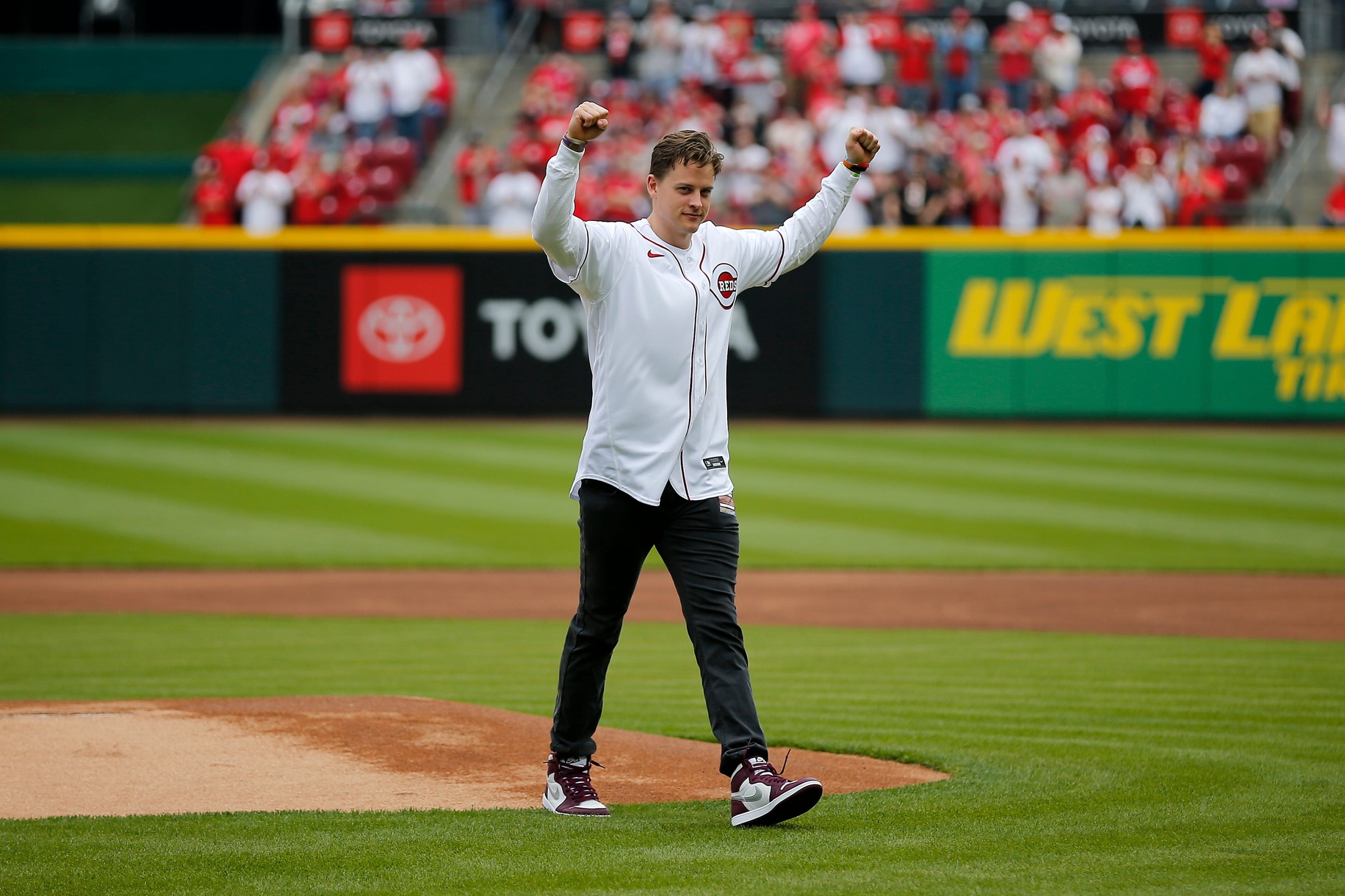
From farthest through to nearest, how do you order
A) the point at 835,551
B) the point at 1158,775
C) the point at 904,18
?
1. the point at 904,18
2. the point at 835,551
3. the point at 1158,775

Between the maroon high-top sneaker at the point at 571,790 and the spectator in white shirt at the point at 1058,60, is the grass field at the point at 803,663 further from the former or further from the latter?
the spectator in white shirt at the point at 1058,60

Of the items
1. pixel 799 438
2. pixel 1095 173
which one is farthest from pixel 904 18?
pixel 799 438

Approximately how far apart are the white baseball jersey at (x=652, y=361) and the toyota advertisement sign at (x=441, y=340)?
16043mm

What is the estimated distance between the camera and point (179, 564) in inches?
504

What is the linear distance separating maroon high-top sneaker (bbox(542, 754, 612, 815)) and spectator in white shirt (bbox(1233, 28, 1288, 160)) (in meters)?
19.4

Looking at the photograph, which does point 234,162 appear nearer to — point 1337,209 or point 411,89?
point 411,89

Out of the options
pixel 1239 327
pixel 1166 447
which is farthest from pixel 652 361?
pixel 1239 327

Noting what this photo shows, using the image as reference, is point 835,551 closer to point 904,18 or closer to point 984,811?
point 984,811

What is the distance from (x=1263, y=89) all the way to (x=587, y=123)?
1958 cm

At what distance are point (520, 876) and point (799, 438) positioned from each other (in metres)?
15.7

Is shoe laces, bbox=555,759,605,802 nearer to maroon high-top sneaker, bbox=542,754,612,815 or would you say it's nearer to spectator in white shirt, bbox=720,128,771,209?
maroon high-top sneaker, bbox=542,754,612,815

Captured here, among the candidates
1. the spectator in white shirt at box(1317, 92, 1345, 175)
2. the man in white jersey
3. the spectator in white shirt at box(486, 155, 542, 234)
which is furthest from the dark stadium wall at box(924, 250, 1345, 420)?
the man in white jersey

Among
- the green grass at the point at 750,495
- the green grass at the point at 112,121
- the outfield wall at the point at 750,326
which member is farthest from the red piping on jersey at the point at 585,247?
the green grass at the point at 112,121

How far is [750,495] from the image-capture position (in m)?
16.0
